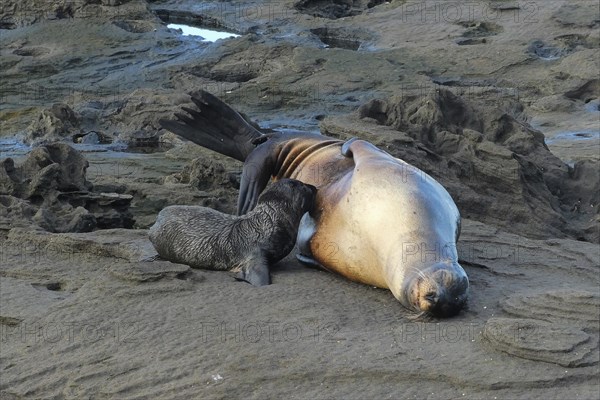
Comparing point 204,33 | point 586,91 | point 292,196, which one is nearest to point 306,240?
point 292,196

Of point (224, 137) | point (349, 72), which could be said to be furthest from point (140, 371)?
point (349, 72)

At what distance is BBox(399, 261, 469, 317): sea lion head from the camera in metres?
5.06

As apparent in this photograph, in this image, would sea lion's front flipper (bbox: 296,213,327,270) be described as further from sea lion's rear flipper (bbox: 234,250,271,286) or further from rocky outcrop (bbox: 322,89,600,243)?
rocky outcrop (bbox: 322,89,600,243)

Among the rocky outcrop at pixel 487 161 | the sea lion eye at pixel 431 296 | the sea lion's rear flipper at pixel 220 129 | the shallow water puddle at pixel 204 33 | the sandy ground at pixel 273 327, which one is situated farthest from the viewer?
the shallow water puddle at pixel 204 33

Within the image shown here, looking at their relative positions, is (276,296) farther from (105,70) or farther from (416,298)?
(105,70)

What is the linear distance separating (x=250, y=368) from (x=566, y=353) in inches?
49.1

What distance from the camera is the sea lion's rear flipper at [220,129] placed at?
7.32 metres

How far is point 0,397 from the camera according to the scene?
4594 millimetres

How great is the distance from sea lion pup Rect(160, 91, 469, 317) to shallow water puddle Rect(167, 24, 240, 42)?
8.75 meters

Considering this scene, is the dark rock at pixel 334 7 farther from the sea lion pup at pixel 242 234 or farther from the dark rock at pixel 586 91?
the sea lion pup at pixel 242 234

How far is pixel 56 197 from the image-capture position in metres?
7.62

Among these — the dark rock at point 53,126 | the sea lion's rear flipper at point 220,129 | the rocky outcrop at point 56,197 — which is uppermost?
the sea lion's rear flipper at point 220,129

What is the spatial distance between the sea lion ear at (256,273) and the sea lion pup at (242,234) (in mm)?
30

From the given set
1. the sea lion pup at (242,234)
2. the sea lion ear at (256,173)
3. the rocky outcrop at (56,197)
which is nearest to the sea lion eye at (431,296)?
the sea lion pup at (242,234)
